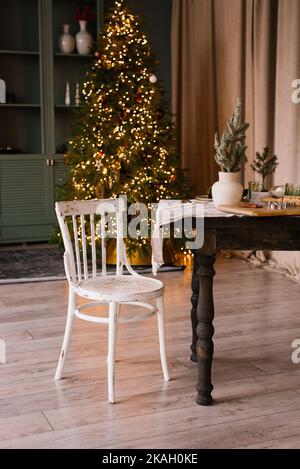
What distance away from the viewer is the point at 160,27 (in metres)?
6.82

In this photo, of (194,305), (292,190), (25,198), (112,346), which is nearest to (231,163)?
(292,190)

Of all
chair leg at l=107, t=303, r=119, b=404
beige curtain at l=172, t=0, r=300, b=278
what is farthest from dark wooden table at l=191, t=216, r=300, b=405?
beige curtain at l=172, t=0, r=300, b=278

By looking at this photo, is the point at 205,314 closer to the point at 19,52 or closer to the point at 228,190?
the point at 228,190

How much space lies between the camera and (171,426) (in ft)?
8.01

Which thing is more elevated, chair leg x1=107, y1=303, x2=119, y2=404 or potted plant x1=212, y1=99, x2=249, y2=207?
potted plant x1=212, y1=99, x2=249, y2=207

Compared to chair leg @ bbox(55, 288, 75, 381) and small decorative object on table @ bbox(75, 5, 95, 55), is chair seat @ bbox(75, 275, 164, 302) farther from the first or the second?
small decorative object on table @ bbox(75, 5, 95, 55)

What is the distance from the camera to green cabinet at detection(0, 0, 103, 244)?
6.15 meters

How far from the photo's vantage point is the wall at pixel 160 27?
266 inches

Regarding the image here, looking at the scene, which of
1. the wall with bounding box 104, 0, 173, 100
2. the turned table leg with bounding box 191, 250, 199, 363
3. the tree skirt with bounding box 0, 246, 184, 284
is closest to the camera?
the turned table leg with bounding box 191, 250, 199, 363

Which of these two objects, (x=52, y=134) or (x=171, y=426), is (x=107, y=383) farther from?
(x=52, y=134)

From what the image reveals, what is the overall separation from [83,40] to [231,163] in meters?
3.98

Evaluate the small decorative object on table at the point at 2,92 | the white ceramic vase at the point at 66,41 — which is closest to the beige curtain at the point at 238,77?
the white ceramic vase at the point at 66,41

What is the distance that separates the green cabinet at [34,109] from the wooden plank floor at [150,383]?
6.57 ft

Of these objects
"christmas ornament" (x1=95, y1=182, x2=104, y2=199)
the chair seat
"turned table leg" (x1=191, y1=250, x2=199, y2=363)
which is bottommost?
"turned table leg" (x1=191, y1=250, x2=199, y2=363)
